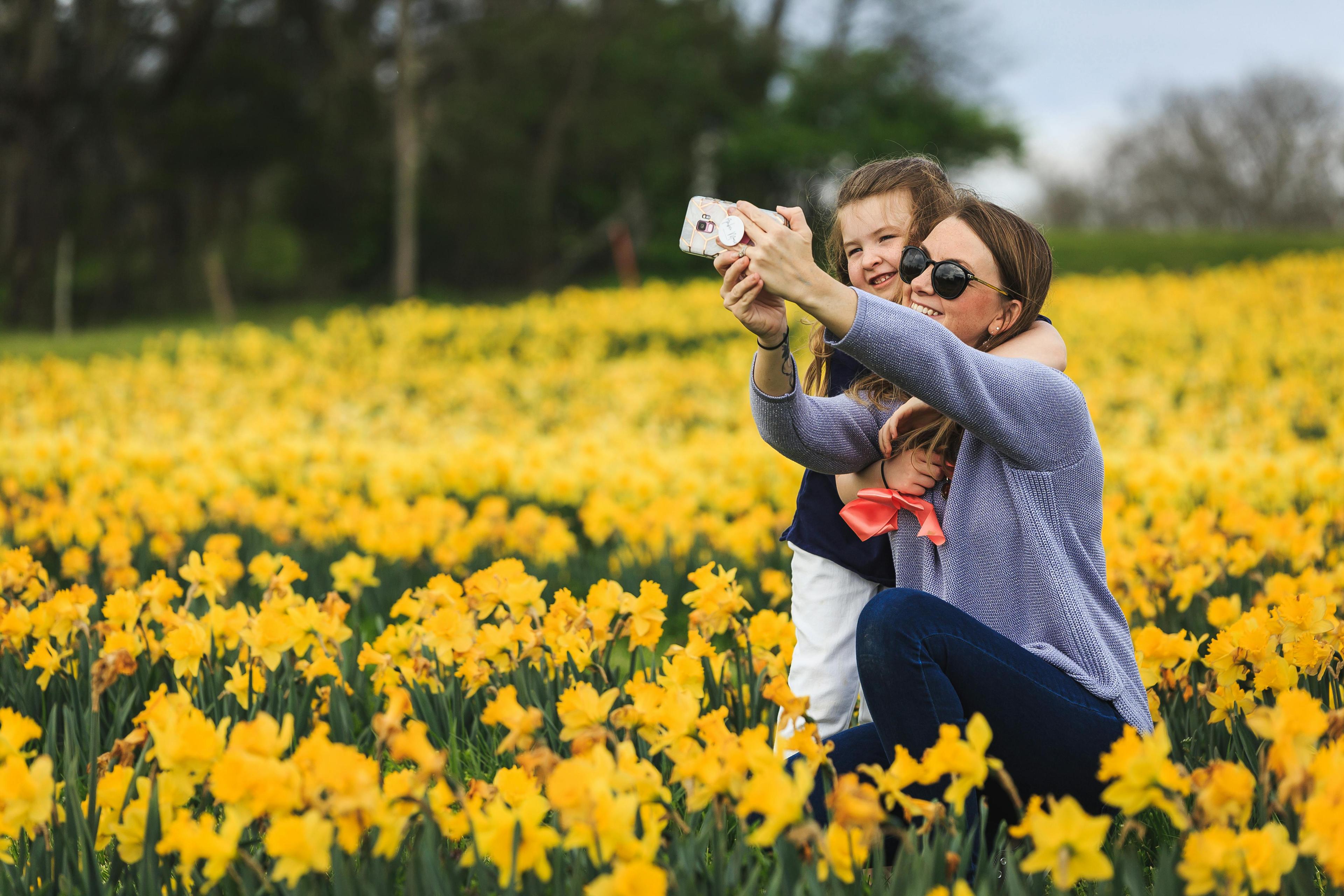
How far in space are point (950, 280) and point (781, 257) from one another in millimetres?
369

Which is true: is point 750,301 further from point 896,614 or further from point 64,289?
point 64,289

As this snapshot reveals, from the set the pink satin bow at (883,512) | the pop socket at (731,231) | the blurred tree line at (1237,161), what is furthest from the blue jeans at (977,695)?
the blurred tree line at (1237,161)

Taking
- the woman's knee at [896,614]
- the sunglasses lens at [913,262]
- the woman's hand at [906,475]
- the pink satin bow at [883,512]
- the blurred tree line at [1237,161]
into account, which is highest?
the blurred tree line at [1237,161]

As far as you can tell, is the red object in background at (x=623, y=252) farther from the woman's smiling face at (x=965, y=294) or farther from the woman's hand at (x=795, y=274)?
the woman's hand at (x=795, y=274)

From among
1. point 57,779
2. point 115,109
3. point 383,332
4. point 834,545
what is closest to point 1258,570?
point 834,545

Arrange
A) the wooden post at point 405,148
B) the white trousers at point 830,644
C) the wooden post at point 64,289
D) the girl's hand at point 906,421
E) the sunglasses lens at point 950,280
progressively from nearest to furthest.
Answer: the sunglasses lens at point 950,280
the girl's hand at point 906,421
the white trousers at point 830,644
the wooden post at point 64,289
the wooden post at point 405,148

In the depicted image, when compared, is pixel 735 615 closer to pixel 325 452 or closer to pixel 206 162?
pixel 325 452

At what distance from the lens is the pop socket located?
1440 mm

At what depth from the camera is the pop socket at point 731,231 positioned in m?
1.44

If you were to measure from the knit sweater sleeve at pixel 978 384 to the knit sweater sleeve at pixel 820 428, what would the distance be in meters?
0.25

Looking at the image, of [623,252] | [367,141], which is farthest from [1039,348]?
[367,141]

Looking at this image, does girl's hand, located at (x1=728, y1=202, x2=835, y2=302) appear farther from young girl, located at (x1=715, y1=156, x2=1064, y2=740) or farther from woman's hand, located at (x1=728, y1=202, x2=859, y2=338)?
young girl, located at (x1=715, y1=156, x2=1064, y2=740)

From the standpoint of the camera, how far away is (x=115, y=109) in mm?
17531

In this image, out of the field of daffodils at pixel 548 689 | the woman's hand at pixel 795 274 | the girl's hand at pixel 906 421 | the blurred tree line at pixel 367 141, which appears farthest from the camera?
the blurred tree line at pixel 367 141
